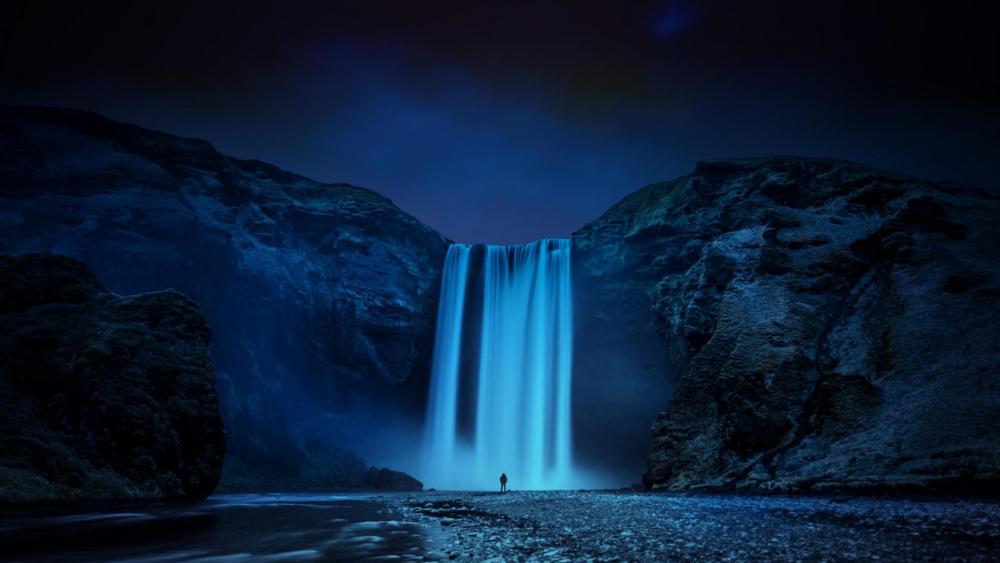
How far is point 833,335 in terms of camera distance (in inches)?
1173

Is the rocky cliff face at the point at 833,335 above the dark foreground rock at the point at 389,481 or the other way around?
above

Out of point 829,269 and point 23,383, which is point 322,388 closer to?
point 23,383

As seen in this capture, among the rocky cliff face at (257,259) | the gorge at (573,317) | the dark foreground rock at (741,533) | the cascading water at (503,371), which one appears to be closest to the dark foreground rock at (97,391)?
the gorge at (573,317)

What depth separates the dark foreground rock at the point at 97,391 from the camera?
20422 mm

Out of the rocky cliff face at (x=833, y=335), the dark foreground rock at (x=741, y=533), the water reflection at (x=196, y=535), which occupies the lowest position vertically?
the water reflection at (x=196, y=535)

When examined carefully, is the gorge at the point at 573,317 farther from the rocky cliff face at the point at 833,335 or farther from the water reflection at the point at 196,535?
the water reflection at the point at 196,535

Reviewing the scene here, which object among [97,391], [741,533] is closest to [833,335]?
[741,533]

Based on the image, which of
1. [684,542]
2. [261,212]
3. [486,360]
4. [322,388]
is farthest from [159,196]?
[684,542]

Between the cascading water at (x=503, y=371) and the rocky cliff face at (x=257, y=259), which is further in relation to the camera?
the cascading water at (x=503, y=371)

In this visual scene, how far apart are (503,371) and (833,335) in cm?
3543

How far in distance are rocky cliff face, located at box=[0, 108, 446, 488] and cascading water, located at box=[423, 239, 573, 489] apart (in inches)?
135

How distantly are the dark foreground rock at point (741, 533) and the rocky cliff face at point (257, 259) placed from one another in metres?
35.2

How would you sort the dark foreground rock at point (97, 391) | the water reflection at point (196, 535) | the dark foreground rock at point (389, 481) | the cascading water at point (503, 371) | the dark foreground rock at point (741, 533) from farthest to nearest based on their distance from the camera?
the cascading water at point (503, 371) → the dark foreground rock at point (389, 481) → the dark foreground rock at point (97, 391) → the water reflection at point (196, 535) → the dark foreground rock at point (741, 533)

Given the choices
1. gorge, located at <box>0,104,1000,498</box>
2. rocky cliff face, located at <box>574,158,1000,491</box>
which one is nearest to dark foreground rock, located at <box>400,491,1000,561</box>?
rocky cliff face, located at <box>574,158,1000,491</box>
